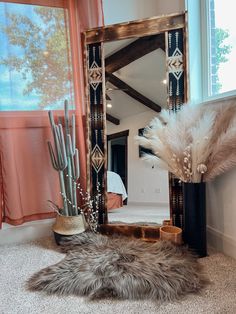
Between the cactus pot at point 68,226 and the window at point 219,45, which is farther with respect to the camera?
the cactus pot at point 68,226

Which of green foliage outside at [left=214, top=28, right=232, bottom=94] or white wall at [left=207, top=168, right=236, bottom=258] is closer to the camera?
white wall at [left=207, top=168, right=236, bottom=258]

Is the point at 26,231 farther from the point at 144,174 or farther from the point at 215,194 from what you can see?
the point at 215,194

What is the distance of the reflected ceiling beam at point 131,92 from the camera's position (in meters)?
2.07

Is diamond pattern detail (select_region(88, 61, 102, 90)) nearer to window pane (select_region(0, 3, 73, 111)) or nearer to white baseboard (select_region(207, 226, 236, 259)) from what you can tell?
window pane (select_region(0, 3, 73, 111))

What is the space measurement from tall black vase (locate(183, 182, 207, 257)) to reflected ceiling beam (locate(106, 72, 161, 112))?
2.20 ft

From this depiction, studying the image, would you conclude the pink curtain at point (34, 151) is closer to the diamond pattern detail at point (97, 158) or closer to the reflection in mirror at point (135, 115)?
the diamond pattern detail at point (97, 158)

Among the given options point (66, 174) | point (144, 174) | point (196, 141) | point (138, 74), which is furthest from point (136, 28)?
point (66, 174)

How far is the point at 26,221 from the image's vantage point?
2227mm

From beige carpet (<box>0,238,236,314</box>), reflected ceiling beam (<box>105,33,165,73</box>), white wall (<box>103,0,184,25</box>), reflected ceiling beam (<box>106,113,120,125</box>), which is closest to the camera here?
beige carpet (<box>0,238,236,314</box>)

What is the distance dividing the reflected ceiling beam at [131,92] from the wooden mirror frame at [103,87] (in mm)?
83

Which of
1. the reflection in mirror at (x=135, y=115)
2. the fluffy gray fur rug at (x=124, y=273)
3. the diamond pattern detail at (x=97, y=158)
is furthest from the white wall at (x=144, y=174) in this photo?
the fluffy gray fur rug at (x=124, y=273)

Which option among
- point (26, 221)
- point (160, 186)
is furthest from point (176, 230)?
point (26, 221)

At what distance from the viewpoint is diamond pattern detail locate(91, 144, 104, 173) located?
225 cm

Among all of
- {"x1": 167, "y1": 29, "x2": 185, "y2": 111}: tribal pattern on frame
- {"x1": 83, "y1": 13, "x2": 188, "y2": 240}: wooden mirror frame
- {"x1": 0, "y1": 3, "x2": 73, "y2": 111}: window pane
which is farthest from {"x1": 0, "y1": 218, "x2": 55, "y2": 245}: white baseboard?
{"x1": 167, "y1": 29, "x2": 185, "y2": 111}: tribal pattern on frame
